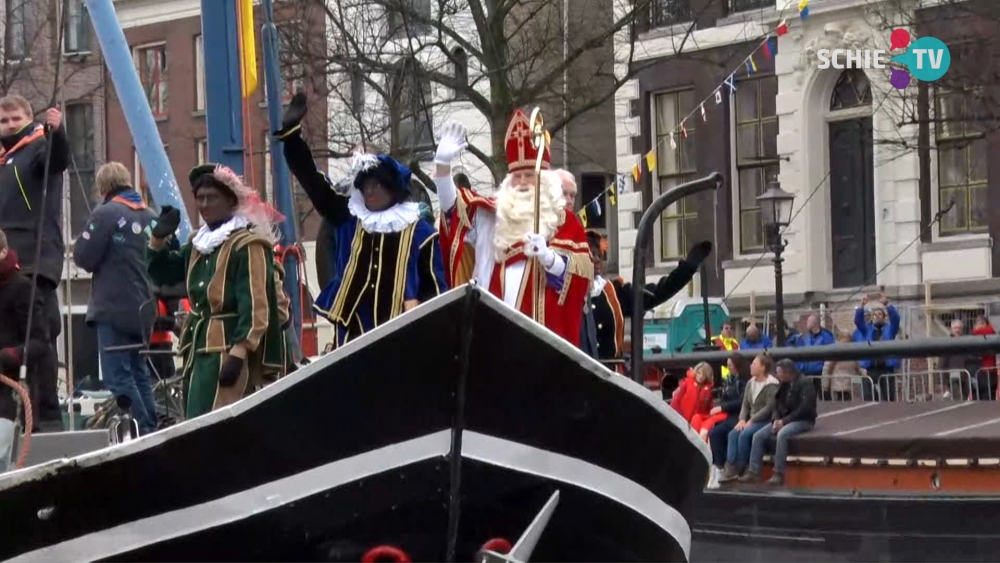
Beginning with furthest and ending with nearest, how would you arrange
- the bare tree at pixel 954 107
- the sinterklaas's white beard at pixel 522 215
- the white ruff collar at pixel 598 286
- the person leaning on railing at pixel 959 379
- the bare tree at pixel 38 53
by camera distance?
1. the bare tree at pixel 38 53
2. the bare tree at pixel 954 107
3. the person leaning on railing at pixel 959 379
4. the white ruff collar at pixel 598 286
5. the sinterklaas's white beard at pixel 522 215

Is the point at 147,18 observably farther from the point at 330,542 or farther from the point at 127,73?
the point at 330,542

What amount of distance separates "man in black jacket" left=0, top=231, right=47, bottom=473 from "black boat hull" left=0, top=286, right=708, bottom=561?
2109 mm

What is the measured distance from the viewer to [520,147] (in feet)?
23.9

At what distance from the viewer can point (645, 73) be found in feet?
86.1

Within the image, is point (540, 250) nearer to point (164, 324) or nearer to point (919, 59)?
point (164, 324)

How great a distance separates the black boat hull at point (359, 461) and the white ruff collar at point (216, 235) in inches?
53.7

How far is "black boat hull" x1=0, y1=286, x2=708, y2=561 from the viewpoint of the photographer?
5684 millimetres

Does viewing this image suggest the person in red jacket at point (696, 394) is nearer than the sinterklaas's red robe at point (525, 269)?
No

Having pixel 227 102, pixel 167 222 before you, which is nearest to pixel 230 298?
pixel 167 222

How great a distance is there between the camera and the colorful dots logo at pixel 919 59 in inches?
765

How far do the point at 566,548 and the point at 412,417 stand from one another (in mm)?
797

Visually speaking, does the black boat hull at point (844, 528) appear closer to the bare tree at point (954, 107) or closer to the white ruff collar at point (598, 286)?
the white ruff collar at point (598, 286)

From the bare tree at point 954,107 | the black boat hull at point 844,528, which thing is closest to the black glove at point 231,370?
the black boat hull at point 844,528

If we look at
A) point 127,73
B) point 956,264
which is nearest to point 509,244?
point 127,73
